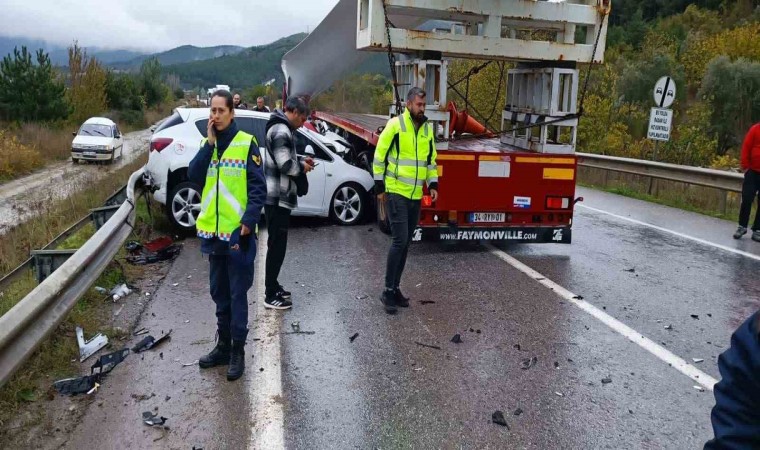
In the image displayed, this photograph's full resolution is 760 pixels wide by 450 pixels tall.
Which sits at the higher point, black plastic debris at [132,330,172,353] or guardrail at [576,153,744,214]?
guardrail at [576,153,744,214]

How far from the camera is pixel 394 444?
365cm

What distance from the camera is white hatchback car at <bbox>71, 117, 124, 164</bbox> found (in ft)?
84.1

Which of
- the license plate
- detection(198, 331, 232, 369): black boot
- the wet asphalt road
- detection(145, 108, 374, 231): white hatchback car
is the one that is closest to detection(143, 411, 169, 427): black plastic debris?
the wet asphalt road

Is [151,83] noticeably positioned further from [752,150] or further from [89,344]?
[89,344]

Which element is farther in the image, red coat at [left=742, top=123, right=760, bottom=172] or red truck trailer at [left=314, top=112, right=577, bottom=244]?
red coat at [left=742, top=123, right=760, bottom=172]

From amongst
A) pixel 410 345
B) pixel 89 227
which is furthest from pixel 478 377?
pixel 89 227

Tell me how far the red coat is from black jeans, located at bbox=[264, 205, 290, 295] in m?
7.12

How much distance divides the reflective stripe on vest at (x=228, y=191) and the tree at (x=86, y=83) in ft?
135

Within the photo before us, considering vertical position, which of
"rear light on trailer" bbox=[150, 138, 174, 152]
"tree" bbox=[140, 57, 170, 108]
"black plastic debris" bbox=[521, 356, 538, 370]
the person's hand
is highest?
"tree" bbox=[140, 57, 170, 108]

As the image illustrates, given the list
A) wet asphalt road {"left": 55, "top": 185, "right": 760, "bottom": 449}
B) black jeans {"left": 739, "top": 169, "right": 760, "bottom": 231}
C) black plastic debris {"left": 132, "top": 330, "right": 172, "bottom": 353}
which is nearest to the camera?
wet asphalt road {"left": 55, "top": 185, "right": 760, "bottom": 449}

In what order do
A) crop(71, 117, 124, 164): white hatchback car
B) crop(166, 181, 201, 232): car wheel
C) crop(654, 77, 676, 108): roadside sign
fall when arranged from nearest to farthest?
crop(166, 181, 201, 232): car wheel
crop(654, 77, 676, 108): roadside sign
crop(71, 117, 124, 164): white hatchback car

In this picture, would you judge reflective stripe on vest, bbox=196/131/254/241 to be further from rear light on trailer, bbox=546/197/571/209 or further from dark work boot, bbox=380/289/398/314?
rear light on trailer, bbox=546/197/571/209

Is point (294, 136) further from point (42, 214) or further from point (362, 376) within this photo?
point (42, 214)

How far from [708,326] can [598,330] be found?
1048 millimetres
